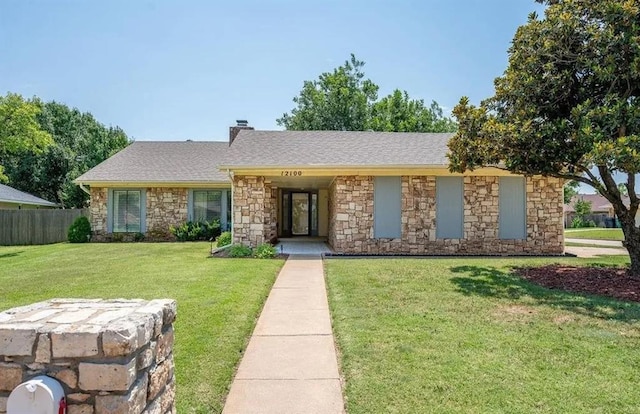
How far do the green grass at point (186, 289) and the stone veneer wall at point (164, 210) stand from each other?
3903 mm

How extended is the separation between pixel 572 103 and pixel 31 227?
2088 centimetres

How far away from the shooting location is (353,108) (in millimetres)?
31078

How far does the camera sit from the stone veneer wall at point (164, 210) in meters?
17.6

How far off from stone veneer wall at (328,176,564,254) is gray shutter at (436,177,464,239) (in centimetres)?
13

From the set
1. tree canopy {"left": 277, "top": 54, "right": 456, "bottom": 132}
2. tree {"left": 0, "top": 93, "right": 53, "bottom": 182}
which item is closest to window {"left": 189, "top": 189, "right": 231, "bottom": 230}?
tree {"left": 0, "top": 93, "right": 53, "bottom": 182}

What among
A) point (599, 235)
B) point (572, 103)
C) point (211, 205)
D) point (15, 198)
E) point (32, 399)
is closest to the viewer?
point (32, 399)

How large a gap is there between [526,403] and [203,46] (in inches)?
550

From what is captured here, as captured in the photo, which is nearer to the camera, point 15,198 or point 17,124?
point 17,124

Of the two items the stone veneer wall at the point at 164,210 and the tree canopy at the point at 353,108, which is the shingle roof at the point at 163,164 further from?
the tree canopy at the point at 353,108

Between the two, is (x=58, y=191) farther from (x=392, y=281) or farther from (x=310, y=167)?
(x=392, y=281)

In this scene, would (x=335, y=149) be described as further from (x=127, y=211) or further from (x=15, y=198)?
(x=15, y=198)

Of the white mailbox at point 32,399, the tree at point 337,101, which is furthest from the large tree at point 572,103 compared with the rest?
the tree at point 337,101

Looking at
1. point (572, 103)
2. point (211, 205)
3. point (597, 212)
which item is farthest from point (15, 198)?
point (597, 212)

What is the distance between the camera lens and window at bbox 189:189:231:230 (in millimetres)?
17906
